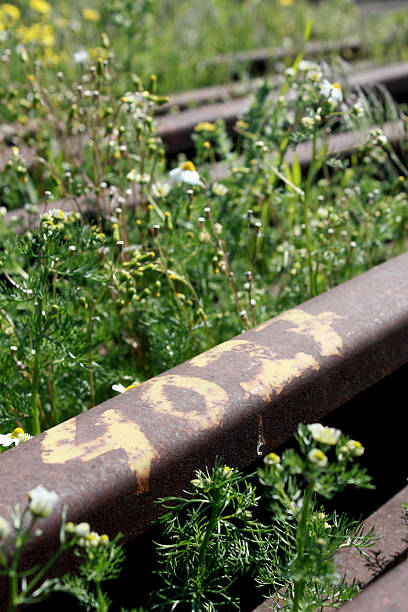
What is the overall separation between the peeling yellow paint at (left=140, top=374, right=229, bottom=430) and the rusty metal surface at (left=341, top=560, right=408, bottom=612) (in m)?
0.44

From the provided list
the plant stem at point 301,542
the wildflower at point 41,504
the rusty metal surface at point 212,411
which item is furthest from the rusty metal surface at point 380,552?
the wildflower at point 41,504

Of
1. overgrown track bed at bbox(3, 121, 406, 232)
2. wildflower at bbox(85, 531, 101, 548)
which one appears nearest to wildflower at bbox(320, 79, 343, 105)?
overgrown track bed at bbox(3, 121, 406, 232)

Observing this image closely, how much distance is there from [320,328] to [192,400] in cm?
42

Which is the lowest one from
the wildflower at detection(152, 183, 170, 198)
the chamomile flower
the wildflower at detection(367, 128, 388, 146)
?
the wildflower at detection(152, 183, 170, 198)

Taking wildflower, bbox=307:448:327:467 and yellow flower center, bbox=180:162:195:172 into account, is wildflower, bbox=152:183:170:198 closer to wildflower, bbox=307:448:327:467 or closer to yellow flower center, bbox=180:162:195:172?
yellow flower center, bbox=180:162:195:172

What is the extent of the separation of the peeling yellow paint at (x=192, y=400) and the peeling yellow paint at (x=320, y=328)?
0.30 m

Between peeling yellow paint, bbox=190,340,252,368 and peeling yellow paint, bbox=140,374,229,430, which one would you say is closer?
peeling yellow paint, bbox=140,374,229,430

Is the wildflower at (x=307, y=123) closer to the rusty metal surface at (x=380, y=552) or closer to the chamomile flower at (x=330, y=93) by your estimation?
the chamomile flower at (x=330, y=93)

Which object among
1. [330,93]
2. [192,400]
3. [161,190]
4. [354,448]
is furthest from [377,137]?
[354,448]

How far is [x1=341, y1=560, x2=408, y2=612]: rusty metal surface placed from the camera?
42.0 inches

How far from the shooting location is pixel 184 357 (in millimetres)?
2225

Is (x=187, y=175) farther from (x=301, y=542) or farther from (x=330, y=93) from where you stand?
(x=301, y=542)

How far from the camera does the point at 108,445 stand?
130 cm

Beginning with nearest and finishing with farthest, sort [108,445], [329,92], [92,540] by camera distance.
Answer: [92,540] < [108,445] < [329,92]
